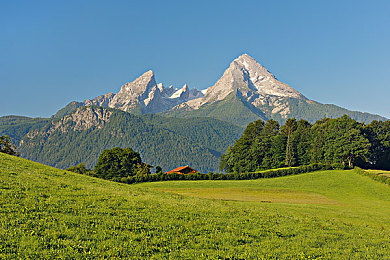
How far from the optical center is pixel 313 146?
12450 centimetres

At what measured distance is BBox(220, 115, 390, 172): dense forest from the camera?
113 m

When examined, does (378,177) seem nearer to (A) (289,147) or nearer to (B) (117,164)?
(A) (289,147)

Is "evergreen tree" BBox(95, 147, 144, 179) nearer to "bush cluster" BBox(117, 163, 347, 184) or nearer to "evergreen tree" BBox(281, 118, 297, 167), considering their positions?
"bush cluster" BBox(117, 163, 347, 184)

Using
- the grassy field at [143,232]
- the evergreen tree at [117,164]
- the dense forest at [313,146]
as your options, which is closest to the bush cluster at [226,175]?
the dense forest at [313,146]

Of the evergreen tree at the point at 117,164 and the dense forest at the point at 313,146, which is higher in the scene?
the dense forest at the point at 313,146

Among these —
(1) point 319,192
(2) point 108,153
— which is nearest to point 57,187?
(1) point 319,192

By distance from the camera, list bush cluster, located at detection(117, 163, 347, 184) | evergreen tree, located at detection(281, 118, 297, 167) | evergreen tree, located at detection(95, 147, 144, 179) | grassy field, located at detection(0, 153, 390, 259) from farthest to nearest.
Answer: evergreen tree, located at detection(281, 118, 297, 167)
evergreen tree, located at detection(95, 147, 144, 179)
bush cluster, located at detection(117, 163, 347, 184)
grassy field, located at detection(0, 153, 390, 259)

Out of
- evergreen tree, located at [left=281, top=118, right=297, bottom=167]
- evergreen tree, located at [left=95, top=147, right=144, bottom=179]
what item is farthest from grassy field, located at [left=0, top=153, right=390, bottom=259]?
evergreen tree, located at [left=281, top=118, right=297, bottom=167]

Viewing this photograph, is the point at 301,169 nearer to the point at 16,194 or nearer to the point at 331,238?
the point at 331,238

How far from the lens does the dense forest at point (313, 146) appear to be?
11321 centimetres

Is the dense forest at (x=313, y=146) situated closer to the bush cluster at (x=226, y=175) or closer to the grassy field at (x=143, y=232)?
the bush cluster at (x=226, y=175)

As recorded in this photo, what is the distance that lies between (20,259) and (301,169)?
314ft

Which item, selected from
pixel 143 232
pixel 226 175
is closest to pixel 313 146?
pixel 226 175

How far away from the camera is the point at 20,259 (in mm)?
12516
